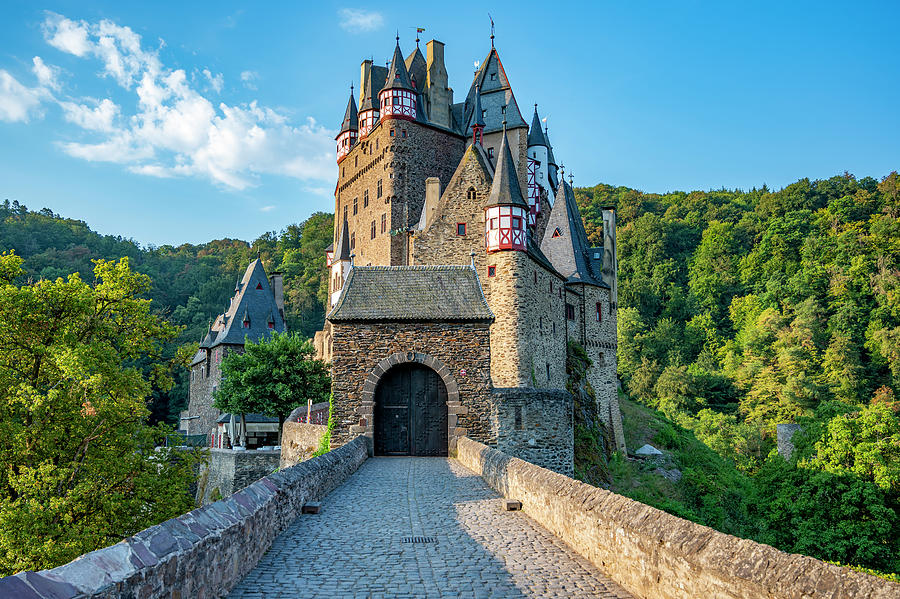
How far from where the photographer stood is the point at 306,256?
3381 inches

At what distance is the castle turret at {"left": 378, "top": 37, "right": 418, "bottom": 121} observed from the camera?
47438mm

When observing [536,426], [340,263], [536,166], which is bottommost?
[536,426]

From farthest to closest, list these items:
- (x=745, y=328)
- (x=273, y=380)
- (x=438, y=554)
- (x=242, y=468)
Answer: (x=745, y=328), (x=242, y=468), (x=273, y=380), (x=438, y=554)

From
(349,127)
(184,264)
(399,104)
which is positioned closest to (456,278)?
(399,104)

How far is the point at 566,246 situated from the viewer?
42656 mm

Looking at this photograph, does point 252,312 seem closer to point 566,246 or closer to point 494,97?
point 494,97

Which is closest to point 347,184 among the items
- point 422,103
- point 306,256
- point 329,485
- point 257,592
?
point 422,103

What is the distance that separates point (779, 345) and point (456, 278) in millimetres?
48000

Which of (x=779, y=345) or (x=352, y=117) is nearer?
(x=352, y=117)

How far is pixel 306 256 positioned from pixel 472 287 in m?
68.4

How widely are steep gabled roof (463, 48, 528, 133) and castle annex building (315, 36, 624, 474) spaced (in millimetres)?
92

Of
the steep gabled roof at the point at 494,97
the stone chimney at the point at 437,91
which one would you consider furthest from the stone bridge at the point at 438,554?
the stone chimney at the point at 437,91

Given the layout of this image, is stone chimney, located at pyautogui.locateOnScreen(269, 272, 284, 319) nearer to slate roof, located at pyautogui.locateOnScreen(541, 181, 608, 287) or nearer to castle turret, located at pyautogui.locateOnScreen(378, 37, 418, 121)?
castle turret, located at pyautogui.locateOnScreen(378, 37, 418, 121)

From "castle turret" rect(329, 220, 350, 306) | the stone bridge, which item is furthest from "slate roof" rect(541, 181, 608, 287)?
the stone bridge
